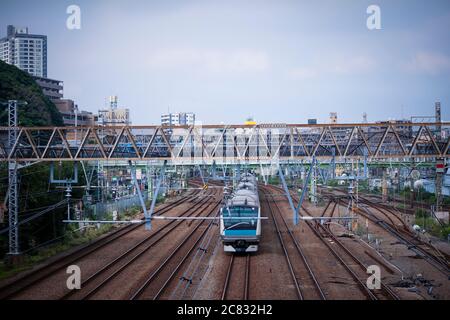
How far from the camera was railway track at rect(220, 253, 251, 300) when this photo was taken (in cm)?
1359

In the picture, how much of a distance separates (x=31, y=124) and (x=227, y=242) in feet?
99.1

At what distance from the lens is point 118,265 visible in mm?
17719

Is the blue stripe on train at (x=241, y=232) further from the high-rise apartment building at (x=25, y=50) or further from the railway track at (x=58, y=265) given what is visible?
the high-rise apartment building at (x=25, y=50)

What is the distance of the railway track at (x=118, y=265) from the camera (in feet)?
45.8

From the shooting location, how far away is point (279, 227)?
27750 millimetres

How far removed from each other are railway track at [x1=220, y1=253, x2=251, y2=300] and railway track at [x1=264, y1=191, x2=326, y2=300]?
1.61 meters

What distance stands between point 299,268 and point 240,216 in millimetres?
3249

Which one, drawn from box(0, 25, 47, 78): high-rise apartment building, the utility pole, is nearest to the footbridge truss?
the utility pole

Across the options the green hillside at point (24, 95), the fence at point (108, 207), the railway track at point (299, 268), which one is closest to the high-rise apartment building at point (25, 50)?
the green hillside at point (24, 95)

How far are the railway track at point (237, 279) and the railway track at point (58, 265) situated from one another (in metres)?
6.27

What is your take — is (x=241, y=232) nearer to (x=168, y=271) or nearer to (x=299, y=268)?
(x=299, y=268)
